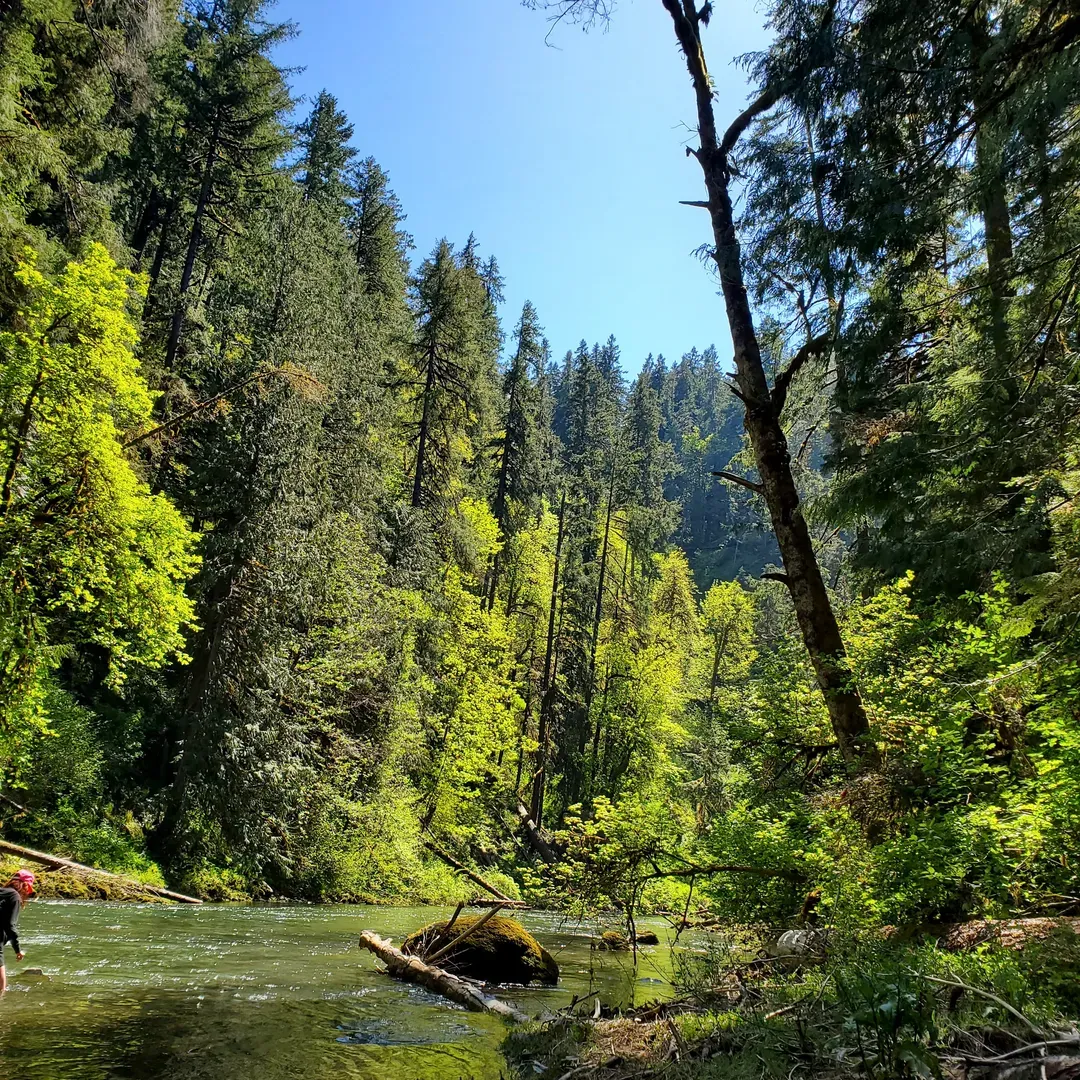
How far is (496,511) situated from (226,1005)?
28492mm

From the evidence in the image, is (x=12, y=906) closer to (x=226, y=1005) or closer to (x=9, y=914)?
(x=9, y=914)

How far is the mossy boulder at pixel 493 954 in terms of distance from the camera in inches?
410

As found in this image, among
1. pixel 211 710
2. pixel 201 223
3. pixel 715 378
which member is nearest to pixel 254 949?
pixel 211 710

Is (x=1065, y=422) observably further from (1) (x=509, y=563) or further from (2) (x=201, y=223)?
(1) (x=509, y=563)

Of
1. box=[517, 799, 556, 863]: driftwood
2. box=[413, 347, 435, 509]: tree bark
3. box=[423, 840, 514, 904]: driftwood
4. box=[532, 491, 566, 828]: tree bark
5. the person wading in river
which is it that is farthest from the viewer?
box=[532, 491, 566, 828]: tree bark

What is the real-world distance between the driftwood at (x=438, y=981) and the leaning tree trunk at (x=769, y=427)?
4.73 m

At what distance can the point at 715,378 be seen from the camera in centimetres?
13800

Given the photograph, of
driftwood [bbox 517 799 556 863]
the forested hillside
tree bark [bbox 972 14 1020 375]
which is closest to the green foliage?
the forested hillside

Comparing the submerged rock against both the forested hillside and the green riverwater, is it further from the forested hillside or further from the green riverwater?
the forested hillside

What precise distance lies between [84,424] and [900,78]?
12.6 metres

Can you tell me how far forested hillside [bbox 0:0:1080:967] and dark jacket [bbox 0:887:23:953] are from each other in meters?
5.28

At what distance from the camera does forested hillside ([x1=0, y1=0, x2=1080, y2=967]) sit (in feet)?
A: 17.8

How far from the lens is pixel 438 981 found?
952 cm

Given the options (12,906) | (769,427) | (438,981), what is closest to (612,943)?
(438,981)
